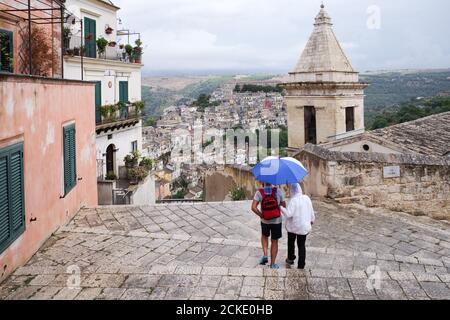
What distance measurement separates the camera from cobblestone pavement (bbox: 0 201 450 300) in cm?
504

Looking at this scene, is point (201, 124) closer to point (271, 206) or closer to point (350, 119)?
point (350, 119)

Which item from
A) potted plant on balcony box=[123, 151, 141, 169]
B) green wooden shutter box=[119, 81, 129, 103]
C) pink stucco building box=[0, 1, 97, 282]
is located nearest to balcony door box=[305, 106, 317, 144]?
potted plant on balcony box=[123, 151, 141, 169]

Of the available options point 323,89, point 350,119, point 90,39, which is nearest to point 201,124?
point 90,39

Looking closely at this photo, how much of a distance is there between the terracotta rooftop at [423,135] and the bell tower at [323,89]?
1.84m

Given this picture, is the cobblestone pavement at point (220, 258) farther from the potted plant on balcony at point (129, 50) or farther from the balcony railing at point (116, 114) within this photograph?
the potted plant on balcony at point (129, 50)

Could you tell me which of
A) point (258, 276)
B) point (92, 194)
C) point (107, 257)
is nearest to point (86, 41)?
point (92, 194)

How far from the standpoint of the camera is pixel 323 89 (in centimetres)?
1827

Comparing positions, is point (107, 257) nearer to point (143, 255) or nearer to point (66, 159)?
point (143, 255)

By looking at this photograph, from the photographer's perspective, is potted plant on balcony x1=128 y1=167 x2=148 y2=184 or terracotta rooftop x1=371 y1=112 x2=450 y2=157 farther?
potted plant on balcony x1=128 y1=167 x2=148 y2=184

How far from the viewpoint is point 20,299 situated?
489 centimetres

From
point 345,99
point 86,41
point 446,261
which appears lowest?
point 446,261

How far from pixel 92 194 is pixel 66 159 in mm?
2628

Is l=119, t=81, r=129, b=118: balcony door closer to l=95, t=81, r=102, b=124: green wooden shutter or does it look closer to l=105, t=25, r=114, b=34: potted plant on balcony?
l=95, t=81, r=102, b=124: green wooden shutter

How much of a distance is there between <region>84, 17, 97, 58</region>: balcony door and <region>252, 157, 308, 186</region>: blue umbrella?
15.7 m
